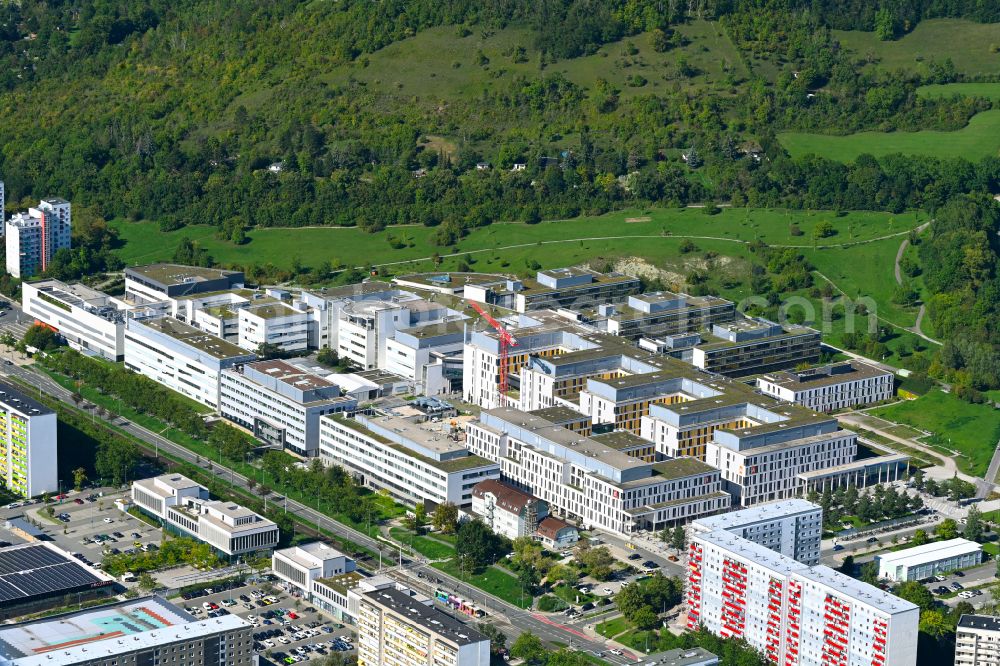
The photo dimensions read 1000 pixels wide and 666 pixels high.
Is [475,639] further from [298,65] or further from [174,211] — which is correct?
[298,65]

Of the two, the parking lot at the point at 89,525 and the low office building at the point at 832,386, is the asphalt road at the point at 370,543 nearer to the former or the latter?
the parking lot at the point at 89,525

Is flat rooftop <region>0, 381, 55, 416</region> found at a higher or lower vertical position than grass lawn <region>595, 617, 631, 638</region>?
higher

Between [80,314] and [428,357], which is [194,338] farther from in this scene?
[428,357]

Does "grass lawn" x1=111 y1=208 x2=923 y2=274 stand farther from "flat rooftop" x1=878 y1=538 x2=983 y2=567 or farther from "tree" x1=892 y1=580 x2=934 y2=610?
"tree" x1=892 y1=580 x2=934 y2=610

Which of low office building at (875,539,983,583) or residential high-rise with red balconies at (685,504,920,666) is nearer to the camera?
residential high-rise with red balconies at (685,504,920,666)

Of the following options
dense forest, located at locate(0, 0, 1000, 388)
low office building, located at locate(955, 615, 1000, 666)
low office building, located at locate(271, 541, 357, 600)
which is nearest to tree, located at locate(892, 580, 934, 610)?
low office building, located at locate(955, 615, 1000, 666)

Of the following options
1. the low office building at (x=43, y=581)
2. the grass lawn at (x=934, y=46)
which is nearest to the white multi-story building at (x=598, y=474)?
the low office building at (x=43, y=581)

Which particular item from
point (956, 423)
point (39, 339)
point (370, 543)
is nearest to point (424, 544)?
point (370, 543)
